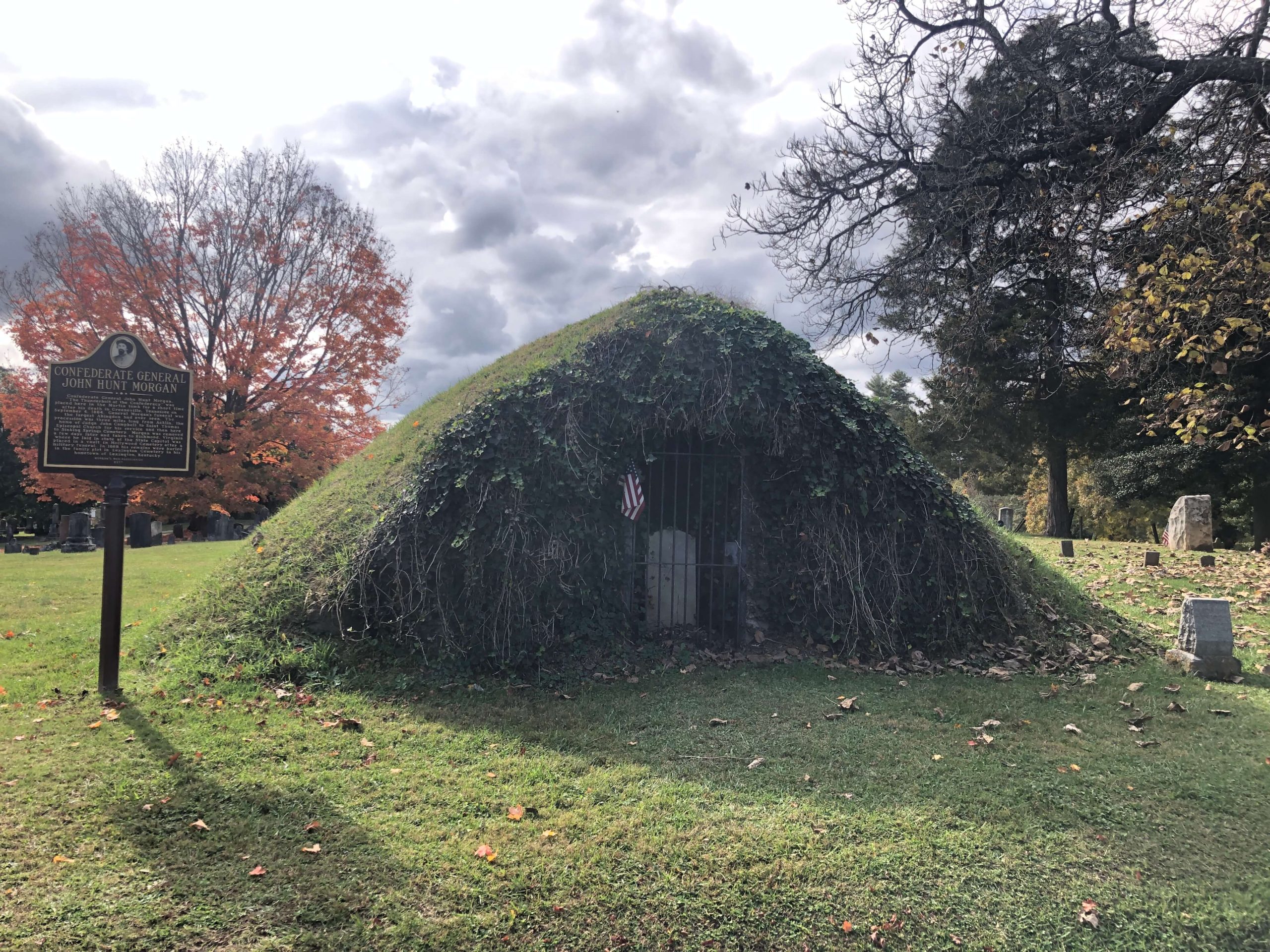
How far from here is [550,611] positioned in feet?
24.2

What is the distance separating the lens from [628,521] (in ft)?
26.3

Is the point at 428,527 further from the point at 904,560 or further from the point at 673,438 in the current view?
the point at 904,560

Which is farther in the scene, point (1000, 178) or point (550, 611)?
point (1000, 178)

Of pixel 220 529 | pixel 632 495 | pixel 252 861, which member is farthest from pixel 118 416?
pixel 220 529

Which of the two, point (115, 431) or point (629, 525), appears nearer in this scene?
point (115, 431)

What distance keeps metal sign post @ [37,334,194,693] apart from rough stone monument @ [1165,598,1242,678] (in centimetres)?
1012

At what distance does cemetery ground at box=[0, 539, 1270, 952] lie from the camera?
10.6ft

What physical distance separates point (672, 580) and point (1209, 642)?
5.65 m

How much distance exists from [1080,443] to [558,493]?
21.7m

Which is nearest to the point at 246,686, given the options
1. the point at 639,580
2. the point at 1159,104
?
the point at 639,580

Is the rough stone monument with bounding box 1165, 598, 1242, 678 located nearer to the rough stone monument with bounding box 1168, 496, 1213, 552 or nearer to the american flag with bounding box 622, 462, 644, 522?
the american flag with bounding box 622, 462, 644, 522

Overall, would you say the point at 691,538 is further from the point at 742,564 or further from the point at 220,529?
the point at 220,529

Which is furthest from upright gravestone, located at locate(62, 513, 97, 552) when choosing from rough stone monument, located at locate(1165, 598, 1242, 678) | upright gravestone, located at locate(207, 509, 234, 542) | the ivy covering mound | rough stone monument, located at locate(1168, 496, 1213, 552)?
rough stone monument, located at locate(1168, 496, 1213, 552)

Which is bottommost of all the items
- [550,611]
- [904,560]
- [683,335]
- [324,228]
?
[550,611]
